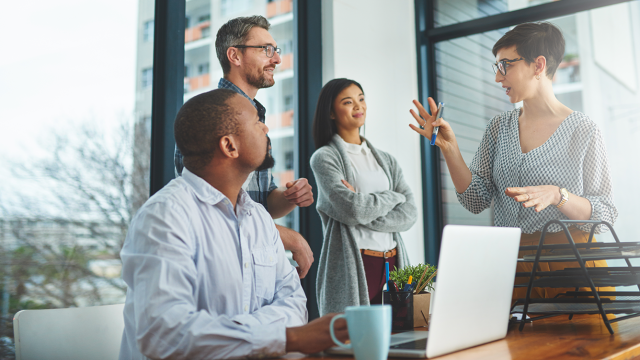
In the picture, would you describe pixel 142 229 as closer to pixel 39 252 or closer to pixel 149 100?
pixel 39 252

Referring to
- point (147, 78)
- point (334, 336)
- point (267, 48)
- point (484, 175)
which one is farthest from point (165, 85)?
point (334, 336)

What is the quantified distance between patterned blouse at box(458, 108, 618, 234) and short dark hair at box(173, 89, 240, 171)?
2.83ft

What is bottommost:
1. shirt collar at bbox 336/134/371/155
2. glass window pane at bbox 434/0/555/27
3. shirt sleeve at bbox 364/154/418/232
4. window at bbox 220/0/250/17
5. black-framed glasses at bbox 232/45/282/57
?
shirt sleeve at bbox 364/154/418/232

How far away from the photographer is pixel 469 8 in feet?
12.4

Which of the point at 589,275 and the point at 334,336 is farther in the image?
the point at 589,275

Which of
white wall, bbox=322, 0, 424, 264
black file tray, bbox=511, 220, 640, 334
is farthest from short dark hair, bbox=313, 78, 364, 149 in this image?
black file tray, bbox=511, 220, 640, 334

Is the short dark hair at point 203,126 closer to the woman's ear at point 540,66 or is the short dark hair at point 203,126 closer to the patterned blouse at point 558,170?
the patterned blouse at point 558,170

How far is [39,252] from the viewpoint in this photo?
176 cm

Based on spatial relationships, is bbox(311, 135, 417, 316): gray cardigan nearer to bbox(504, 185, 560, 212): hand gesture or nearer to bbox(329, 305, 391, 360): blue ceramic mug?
bbox(504, 185, 560, 212): hand gesture

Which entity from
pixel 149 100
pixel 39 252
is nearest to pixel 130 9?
pixel 149 100

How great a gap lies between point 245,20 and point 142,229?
4.44ft

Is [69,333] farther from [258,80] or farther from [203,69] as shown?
[203,69]

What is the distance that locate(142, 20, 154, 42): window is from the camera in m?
2.20

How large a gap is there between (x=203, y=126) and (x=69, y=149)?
37.2 inches
